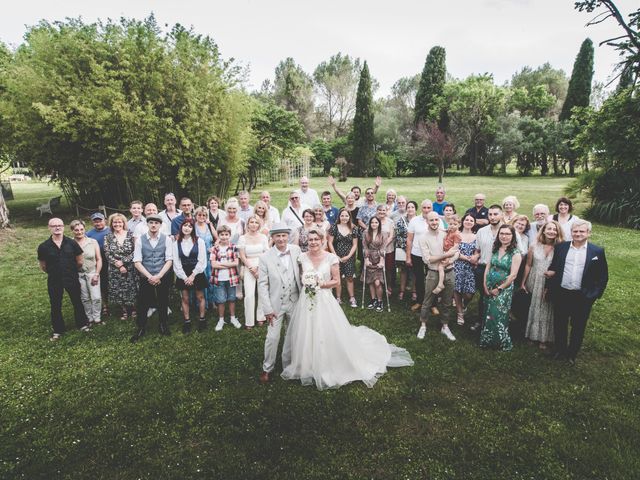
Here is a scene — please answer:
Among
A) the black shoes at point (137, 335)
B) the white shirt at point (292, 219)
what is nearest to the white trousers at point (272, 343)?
the black shoes at point (137, 335)

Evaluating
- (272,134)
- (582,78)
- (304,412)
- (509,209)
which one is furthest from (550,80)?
(304,412)

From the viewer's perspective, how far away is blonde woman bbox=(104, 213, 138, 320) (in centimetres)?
619

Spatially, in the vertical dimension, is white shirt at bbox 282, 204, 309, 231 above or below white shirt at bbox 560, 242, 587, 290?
above

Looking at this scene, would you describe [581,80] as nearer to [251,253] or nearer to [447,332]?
[447,332]

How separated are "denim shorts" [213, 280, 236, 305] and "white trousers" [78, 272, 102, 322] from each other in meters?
2.12

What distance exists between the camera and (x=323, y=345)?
4598 mm

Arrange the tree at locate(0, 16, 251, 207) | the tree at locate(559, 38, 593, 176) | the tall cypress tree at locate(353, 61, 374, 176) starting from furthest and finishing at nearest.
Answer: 1. the tall cypress tree at locate(353, 61, 374, 176)
2. the tree at locate(559, 38, 593, 176)
3. the tree at locate(0, 16, 251, 207)

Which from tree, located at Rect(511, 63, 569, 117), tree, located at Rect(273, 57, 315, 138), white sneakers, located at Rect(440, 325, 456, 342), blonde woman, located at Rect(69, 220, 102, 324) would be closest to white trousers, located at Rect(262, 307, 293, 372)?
white sneakers, located at Rect(440, 325, 456, 342)

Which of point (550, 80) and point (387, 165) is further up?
point (550, 80)

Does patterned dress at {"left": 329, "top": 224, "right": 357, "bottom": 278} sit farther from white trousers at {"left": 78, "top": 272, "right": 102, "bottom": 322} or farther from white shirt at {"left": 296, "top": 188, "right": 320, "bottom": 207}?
white trousers at {"left": 78, "top": 272, "right": 102, "bottom": 322}

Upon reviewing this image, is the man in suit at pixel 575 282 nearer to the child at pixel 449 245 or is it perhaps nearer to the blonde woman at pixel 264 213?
the child at pixel 449 245

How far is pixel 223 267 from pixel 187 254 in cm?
64

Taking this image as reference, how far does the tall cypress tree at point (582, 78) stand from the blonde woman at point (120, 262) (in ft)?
140

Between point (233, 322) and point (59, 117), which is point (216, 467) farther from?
point (59, 117)
